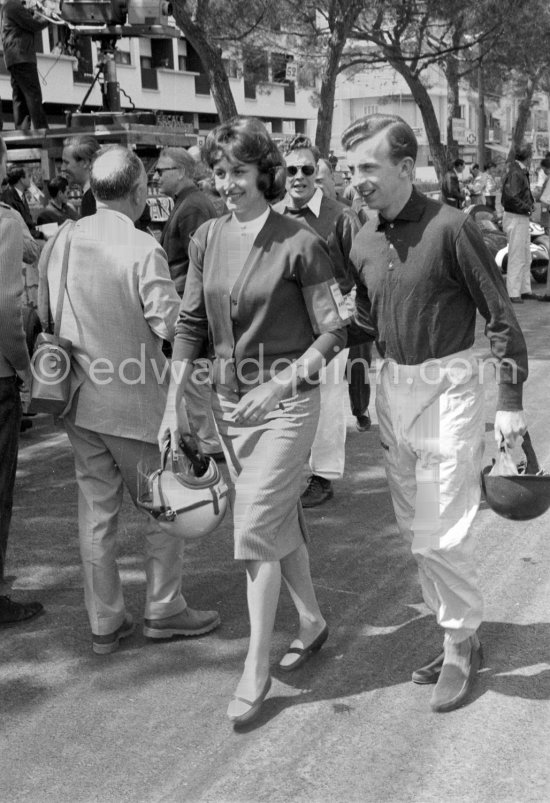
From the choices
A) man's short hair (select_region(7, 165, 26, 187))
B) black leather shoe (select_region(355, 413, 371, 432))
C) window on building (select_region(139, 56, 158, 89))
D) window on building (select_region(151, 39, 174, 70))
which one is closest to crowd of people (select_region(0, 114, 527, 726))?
black leather shoe (select_region(355, 413, 371, 432))

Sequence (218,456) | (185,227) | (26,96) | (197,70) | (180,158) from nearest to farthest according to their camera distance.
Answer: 1. (185,227)
2. (218,456)
3. (180,158)
4. (26,96)
5. (197,70)

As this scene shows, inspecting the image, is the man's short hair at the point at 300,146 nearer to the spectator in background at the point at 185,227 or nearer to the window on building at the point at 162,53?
the spectator in background at the point at 185,227

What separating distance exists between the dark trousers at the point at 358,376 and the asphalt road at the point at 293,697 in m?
1.92

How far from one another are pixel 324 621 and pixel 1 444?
149cm

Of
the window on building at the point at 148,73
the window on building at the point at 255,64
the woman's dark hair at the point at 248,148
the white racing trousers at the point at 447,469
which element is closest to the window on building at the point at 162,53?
the window on building at the point at 148,73

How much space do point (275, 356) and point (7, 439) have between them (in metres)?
1.35

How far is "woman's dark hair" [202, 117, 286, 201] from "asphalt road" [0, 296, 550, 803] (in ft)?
5.75

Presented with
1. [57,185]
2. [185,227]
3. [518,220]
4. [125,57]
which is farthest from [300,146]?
[125,57]

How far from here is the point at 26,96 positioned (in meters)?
12.4

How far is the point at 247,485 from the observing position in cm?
354

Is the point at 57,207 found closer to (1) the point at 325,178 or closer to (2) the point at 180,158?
(2) the point at 180,158

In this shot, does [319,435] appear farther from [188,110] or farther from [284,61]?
[188,110]

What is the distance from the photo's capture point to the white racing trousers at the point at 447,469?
11.4 ft

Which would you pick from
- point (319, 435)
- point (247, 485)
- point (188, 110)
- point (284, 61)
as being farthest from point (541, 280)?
point (188, 110)
